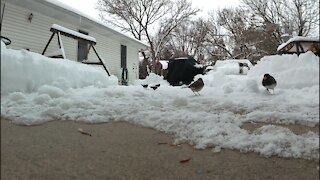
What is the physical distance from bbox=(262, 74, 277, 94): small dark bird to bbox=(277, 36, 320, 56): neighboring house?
0.33ft

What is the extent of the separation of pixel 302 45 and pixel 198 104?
42 cm

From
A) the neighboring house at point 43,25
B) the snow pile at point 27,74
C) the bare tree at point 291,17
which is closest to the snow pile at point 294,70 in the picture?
the bare tree at point 291,17

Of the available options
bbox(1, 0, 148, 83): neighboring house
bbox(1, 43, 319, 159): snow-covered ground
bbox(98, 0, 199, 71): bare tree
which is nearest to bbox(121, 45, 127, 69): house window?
bbox(98, 0, 199, 71): bare tree

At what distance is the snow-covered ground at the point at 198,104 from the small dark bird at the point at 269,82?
0.01m

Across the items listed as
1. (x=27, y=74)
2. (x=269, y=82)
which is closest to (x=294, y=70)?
(x=269, y=82)

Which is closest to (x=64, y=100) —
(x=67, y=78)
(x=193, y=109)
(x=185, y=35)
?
(x=67, y=78)

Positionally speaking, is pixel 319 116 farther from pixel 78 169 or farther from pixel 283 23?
pixel 78 169

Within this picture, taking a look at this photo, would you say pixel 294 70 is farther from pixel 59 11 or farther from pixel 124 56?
pixel 124 56

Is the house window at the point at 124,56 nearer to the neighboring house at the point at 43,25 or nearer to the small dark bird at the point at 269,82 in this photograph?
the neighboring house at the point at 43,25

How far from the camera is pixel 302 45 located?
37.5 inches

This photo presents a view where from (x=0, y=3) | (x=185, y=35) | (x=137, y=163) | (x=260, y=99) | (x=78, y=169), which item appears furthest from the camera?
(x=185, y=35)

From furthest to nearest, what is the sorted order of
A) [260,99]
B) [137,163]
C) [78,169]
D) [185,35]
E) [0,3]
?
1. [185,35]
2. [137,163]
3. [78,169]
4. [260,99]
5. [0,3]

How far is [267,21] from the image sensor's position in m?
1.34

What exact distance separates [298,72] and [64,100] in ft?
2.54
